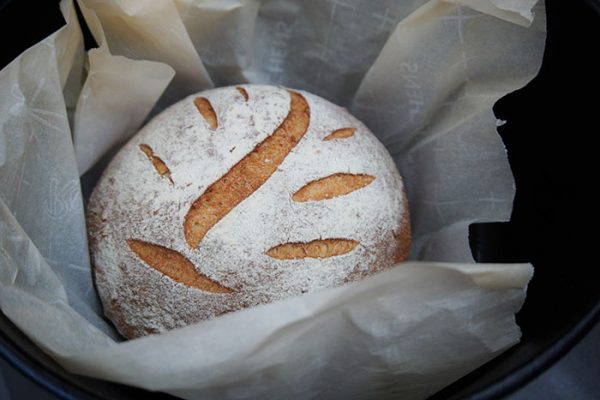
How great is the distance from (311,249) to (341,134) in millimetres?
177

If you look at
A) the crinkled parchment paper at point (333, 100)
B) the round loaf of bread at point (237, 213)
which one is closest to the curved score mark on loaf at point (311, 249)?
the round loaf of bread at point (237, 213)

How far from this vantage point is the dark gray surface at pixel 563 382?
2.96 ft

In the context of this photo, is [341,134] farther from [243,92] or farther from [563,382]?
[563,382]

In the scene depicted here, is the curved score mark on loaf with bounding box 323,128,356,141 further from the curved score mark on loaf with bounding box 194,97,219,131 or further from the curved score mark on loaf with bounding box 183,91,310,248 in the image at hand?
the curved score mark on loaf with bounding box 194,97,219,131

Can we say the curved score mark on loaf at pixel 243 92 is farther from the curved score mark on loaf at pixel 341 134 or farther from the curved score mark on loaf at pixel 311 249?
the curved score mark on loaf at pixel 311 249

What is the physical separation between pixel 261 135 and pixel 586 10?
42 cm

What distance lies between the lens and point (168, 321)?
0.89m

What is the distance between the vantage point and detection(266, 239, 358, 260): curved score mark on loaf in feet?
2.89

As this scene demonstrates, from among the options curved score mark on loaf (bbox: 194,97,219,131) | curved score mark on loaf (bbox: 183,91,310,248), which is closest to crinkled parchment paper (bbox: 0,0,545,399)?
curved score mark on loaf (bbox: 194,97,219,131)

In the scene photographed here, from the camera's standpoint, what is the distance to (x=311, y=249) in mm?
887

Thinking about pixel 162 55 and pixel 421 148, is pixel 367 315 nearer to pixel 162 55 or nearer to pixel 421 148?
pixel 421 148

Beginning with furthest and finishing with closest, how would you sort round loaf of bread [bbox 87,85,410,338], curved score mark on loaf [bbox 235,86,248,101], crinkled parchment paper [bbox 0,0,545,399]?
curved score mark on loaf [bbox 235,86,248,101], round loaf of bread [bbox 87,85,410,338], crinkled parchment paper [bbox 0,0,545,399]

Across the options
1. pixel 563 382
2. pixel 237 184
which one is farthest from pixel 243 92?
pixel 563 382

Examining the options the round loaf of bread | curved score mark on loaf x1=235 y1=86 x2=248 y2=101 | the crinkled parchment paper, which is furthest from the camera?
curved score mark on loaf x1=235 y1=86 x2=248 y2=101
